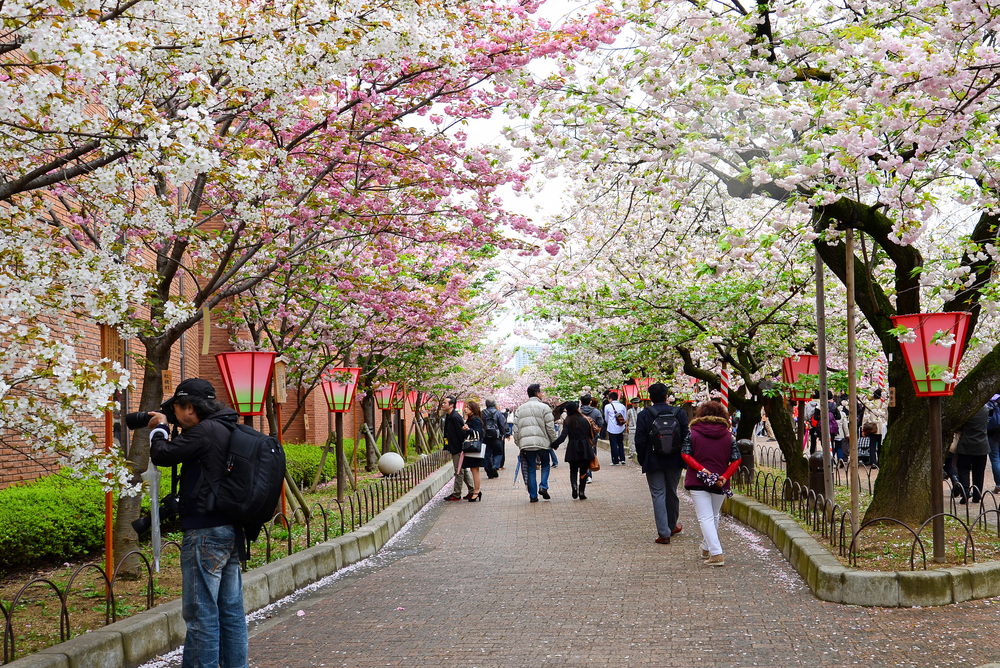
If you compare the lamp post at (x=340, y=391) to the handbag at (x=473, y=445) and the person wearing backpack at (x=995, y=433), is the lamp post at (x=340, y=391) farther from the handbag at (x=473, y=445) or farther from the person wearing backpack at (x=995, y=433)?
the person wearing backpack at (x=995, y=433)

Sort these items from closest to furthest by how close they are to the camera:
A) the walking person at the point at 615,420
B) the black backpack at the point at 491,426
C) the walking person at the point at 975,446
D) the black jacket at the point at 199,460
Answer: the black jacket at the point at 199,460 < the walking person at the point at 975,446 < the black backpack at the point at 491,426 < the walking person at the point at 615,420

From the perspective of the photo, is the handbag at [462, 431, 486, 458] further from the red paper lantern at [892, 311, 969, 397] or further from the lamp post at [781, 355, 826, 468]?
the red paper lantern at [892, 311, 969, 397]

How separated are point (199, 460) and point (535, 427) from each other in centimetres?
1084

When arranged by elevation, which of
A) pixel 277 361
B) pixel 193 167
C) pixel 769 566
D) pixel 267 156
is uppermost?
pixel 267 156

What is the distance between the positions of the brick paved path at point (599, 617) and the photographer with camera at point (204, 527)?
0.97 metres

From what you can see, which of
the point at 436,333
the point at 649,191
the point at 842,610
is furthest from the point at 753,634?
the point at 436,333

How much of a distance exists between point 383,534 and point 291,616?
14.0 feet

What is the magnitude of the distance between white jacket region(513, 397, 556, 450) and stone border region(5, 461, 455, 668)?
306 cm

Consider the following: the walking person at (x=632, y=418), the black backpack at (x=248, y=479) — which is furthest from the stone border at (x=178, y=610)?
the walking person at (x=632, y=418)

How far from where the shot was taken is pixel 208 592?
506 cm

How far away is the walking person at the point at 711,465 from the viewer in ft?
29.4

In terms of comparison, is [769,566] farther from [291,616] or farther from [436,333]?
[436,333]

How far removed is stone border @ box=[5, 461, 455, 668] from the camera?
17.5 feet

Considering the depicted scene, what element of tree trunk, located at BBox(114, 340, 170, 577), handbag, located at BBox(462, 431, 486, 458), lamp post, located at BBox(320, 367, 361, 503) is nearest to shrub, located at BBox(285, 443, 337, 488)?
lamp post, located at BBox(320, 367, 361, 503)
